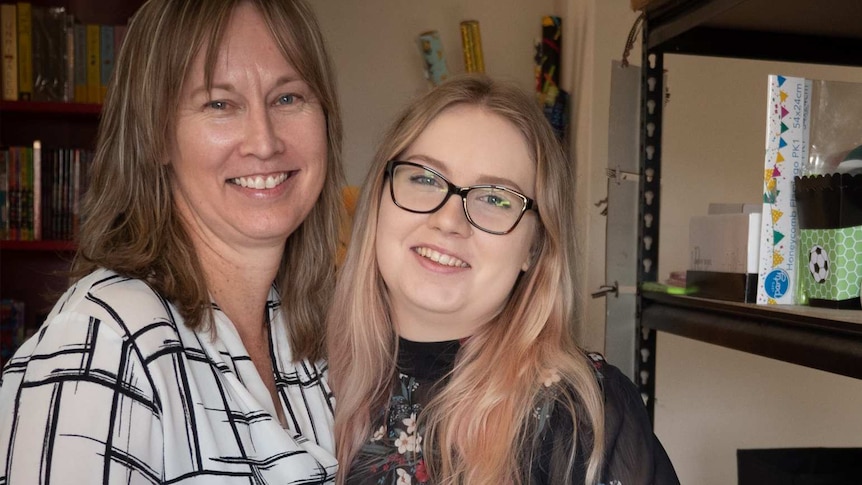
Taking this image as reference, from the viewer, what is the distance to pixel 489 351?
55.0 inches

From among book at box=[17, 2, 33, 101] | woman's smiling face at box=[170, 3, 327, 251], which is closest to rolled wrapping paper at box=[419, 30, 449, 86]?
book at box=[17, 2, 33, 101]

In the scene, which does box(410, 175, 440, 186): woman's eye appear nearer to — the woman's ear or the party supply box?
the woman's ear

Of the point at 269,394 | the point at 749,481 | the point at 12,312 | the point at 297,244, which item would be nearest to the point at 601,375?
the point at 749,481

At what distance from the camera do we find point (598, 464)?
1208 millimetres

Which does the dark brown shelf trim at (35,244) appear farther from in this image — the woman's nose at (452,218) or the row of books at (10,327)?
the woman's nose at (452,218)

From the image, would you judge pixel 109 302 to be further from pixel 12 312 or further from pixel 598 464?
pixel 12 312

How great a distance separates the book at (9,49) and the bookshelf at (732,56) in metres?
2.85

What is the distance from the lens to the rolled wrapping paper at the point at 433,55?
149 inches

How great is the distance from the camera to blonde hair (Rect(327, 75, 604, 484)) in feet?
4.14

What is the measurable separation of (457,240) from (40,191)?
2672 mm

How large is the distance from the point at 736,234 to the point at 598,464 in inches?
16.1

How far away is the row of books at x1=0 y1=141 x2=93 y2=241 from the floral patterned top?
8.16 ft

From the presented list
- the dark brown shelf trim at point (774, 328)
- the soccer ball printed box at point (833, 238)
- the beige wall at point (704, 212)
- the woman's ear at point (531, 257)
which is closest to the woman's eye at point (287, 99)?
the woman's ear at point (531, 257)

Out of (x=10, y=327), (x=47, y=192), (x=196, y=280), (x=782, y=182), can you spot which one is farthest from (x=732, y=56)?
(x=10, y=327)
